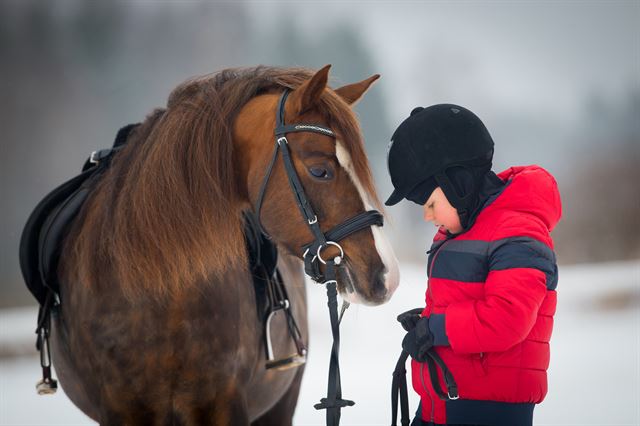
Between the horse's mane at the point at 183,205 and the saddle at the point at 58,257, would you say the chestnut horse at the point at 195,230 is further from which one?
the saddle at the point at 58,257

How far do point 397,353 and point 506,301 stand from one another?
4583 mm

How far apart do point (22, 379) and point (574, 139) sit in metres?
8.95

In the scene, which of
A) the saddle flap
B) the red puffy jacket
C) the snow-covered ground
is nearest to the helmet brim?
the red puffy jacket

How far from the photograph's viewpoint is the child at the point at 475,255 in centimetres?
129

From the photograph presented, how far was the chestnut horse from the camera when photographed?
59.9 inches

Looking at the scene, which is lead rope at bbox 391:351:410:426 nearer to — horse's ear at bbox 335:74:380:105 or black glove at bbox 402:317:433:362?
black glove at bbox 402:317:433:362

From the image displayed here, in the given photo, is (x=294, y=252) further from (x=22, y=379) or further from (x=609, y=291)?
(x=609, y=291)

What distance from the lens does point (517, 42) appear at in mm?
9555

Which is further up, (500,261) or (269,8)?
(269,8)

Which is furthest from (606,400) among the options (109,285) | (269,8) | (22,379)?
(269,8)

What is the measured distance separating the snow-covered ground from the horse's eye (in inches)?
30.2

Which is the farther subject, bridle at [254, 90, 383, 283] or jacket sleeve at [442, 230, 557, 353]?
bridle at [254, 90, 383, 283]

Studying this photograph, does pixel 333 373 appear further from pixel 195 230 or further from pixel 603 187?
pixel 603 187

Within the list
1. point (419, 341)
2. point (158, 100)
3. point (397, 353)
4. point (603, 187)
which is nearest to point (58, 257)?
point (419, 341)
